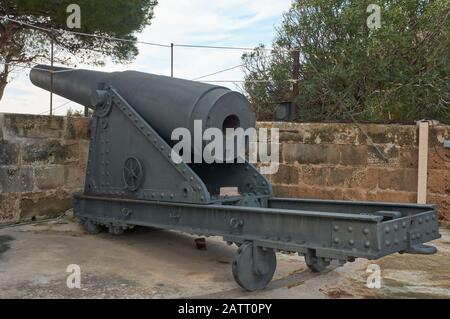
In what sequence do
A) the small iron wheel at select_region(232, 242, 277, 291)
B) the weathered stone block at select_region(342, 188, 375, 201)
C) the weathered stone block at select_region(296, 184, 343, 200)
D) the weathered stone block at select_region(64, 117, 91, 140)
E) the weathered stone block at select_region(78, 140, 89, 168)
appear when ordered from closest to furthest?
the small iron wheel at select_region(232, 242, 277, 291), the weathered stone block at select_region(64, 117, 91, 140), the weathered stone block at select_region(78, 140, 89, 168), the weathered stone block at select_region(342, 188, 375, 201), the weathered stone block at select_region(296, 184, 343, 200)

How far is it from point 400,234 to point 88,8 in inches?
330

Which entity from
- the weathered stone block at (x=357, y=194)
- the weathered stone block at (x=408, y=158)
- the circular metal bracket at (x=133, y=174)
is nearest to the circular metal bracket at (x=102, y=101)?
the circular metal bracket at (x=133, y=174)

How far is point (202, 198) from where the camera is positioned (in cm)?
420

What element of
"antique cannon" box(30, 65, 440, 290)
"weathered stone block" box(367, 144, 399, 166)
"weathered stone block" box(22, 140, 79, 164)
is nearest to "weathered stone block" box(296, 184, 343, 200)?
"weathered stone block" box(367, 144, 399, 166)

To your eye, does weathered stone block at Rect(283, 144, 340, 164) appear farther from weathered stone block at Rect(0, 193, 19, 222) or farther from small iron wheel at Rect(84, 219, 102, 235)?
weathered stone block at Rect(0, 193, 19, 222)

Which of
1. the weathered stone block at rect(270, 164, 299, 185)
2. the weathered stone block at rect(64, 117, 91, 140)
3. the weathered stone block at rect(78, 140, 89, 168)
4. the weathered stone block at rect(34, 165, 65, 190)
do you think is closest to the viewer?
the weathered stone block at rect(34, 165, 65, 190)

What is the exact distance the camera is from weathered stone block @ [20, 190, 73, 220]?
20.5 feet

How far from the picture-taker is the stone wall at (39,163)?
6.05m

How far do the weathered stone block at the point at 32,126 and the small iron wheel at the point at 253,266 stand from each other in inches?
146

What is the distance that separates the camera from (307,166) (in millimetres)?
7539

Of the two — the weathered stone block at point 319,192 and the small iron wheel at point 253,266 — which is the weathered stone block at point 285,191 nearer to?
the weathered stone block at point 319,192

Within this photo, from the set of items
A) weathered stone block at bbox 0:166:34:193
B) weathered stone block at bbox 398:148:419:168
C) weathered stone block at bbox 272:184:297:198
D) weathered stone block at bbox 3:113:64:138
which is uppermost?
weathered stone block at bbox 3:113:64:138
